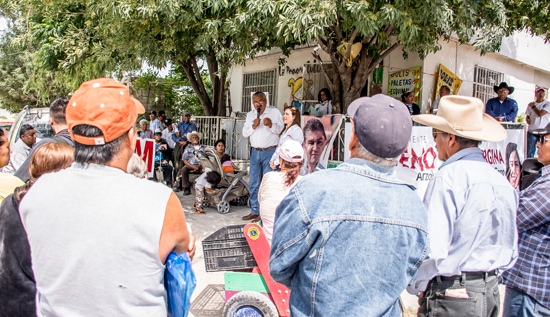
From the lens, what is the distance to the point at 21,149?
16.0 ft

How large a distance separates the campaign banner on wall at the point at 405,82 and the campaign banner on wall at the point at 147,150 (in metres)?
6.50

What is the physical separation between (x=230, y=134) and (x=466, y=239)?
9161 mm

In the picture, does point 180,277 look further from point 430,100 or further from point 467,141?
point 430,100

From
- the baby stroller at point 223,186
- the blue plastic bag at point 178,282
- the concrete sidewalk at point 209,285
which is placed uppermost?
the blue plastic bag at point 178,282

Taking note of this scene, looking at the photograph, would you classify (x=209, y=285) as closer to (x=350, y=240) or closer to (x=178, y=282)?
(x=178, y=282)

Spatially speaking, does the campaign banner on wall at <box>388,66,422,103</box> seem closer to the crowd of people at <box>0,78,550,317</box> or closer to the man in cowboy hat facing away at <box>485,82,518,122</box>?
the man in cowboy hat facing away at <box>485,82,518,122</box>

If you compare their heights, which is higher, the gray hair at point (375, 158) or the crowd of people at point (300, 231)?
the gray hair at point (375, 158)

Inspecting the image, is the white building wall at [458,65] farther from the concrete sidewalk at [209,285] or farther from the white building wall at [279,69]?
the concrete sidewalk at [209,285]

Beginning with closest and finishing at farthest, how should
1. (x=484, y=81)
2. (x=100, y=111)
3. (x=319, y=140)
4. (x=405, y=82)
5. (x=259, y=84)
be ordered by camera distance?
(x=100, y=111)
(x=319, y=140)
(x=405, y=82)
(x=484, y=81)
(x=259, y=84)

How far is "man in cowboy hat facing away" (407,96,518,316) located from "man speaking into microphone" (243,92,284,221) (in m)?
4.75

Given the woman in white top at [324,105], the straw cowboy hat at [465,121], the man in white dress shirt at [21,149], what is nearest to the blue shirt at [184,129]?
the woman in white top at [324,105]

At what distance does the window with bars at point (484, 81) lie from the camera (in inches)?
444

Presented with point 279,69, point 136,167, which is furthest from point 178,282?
point 279,69

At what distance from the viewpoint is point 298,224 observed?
1.49 metres
